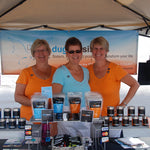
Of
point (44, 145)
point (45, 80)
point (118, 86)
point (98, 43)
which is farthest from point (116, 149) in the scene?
point (98, 43)

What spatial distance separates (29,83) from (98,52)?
3.51 ft

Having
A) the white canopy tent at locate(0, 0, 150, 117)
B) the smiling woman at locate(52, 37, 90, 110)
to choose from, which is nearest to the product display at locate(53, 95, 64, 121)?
the smiling woman at locate(52, 37, 90, 110)

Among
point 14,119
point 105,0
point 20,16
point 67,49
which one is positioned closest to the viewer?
point 14,119

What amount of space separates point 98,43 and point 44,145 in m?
1.65

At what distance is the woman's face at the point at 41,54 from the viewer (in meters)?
2.80

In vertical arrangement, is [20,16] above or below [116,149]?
above

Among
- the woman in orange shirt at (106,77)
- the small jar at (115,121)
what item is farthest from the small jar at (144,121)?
the woman in orange shirt at (106,77)

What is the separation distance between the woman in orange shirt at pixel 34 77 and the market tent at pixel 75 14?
0.33m

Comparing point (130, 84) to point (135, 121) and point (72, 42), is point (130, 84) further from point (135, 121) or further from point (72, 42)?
point (135, 121)

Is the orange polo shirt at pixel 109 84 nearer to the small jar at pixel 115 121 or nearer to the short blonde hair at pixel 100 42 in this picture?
the short blonde hair at pixel 100 42

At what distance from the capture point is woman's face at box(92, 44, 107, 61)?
9.30 ft

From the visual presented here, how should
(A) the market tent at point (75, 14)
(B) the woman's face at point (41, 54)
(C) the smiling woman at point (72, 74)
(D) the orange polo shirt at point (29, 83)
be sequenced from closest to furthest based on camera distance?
(A) the market tent at point (75, 14) → (C) the smiling woman at point (72, 74) → (D) the orange polo shirt at point (29, 83) → (B) the woman's face at point (41, 54)

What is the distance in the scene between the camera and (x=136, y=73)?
2.96 meters

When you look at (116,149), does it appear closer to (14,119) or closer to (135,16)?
(14,119)
